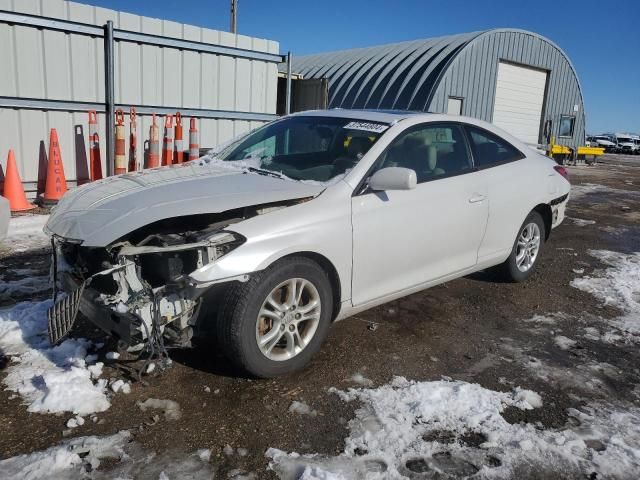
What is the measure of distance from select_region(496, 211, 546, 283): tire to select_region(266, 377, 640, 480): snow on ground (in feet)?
7.02

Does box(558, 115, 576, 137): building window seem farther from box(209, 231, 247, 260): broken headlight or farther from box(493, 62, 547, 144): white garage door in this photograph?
box(209, 231, 247, 260): broken headlight

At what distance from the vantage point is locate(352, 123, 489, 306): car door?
370 cm

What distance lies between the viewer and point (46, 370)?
334cm

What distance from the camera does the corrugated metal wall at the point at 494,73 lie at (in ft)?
60.0

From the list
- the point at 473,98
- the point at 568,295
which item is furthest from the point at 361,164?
the point at 473,98

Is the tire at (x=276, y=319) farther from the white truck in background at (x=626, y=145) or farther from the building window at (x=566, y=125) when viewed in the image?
the white truck in background at (x=626, y=145)

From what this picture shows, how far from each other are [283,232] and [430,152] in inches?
65.0

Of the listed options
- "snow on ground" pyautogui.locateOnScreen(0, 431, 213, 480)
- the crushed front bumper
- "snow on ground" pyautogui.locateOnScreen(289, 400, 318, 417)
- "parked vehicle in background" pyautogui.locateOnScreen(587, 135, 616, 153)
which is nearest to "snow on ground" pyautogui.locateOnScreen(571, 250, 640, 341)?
"snow on ground" pyautogui.locateOnScreen(289, 400, 318, 417)

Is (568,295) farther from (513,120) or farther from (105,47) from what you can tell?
(513,120)

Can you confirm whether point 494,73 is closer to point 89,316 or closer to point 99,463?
point 89,316

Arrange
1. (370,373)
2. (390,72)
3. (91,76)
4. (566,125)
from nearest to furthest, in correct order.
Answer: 1. (370,373)
2. (91,76)
3. (390,72)
4. (566,125)

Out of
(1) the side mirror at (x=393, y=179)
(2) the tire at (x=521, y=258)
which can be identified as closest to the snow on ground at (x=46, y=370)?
(1) the side mirror at (x=393, y=179)

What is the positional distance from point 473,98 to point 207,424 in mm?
18361

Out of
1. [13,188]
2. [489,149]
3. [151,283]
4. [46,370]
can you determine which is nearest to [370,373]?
[151,283]
